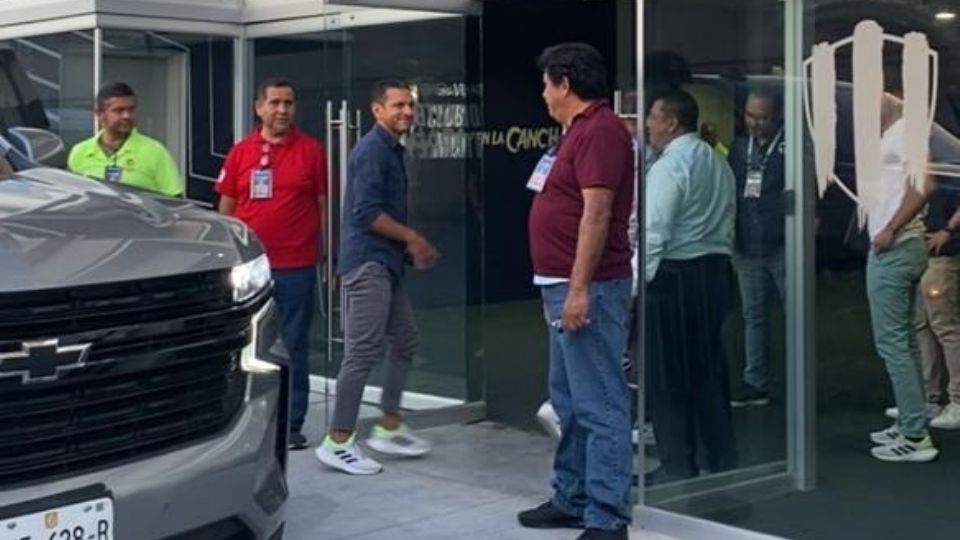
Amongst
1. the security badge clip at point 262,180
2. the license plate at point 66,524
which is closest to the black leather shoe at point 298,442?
the security badge clip at point 262,180

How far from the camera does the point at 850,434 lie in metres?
5.91

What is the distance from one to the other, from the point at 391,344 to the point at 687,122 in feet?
6.59

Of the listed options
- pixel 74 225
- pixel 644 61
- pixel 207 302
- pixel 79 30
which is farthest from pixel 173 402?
pixel 79 30

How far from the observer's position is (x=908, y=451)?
5820mm

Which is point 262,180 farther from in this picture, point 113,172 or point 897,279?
point 897,279

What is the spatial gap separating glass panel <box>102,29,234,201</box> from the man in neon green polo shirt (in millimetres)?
2116

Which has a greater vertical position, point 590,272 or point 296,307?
point 590,272

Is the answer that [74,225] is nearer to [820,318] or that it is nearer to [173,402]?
[173,402]

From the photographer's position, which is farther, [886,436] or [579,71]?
[886,436]

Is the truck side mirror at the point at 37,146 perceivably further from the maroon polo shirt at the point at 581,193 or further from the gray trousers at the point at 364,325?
the maroon polo shirt at the point at 581,193

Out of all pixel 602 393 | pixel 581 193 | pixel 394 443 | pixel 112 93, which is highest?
pixel 112 93

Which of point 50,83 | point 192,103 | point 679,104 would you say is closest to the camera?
point 679,104

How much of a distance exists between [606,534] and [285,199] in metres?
2.72

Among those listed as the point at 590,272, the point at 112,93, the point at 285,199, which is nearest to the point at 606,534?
the point at 590,272
